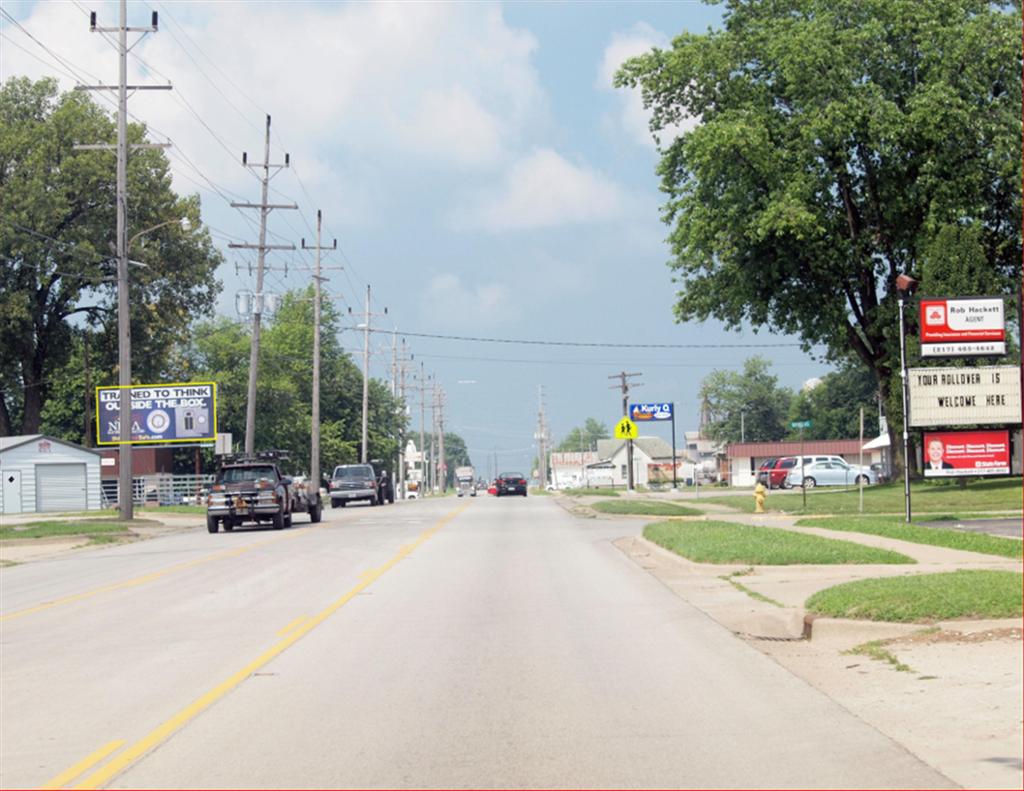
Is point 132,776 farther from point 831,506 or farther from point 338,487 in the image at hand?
point 338,487

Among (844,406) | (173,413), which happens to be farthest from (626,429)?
(844,406)

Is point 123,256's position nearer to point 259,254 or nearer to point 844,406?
point 259,254

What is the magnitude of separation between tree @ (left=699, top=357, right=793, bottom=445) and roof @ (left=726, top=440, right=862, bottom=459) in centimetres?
3831

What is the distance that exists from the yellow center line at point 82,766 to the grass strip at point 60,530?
2743 cm

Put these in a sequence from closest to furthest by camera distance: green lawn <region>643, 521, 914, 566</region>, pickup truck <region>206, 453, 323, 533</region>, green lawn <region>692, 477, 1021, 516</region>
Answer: green lawn <region>643, 521, 914, 566</region> → pickup truck <region>206, 453, 323, 533</region> → green lawn <region>692, 477, 1021, 516</region>

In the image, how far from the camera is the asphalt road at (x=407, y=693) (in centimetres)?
782

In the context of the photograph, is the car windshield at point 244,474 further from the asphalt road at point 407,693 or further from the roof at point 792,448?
the roof at point 792,448

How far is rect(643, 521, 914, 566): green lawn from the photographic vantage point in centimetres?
1934

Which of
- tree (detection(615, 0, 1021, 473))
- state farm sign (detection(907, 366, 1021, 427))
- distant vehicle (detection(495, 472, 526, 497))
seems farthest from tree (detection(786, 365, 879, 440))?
state farm sign (detection(907, 366, 1021, 427))

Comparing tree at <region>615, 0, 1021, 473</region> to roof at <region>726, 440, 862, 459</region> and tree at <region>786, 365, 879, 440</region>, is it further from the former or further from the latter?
tree at <region>786, 365, 879, 440</region>

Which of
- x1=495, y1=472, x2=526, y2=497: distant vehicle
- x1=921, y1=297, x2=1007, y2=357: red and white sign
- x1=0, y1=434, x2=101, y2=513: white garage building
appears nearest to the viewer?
x1=921, y1=297, x2=1007, y2=357: red and white sign

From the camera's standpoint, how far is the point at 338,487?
61.6m

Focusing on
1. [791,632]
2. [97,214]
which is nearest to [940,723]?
[791,632]

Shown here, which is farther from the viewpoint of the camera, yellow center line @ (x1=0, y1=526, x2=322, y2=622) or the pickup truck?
the pickup truck
